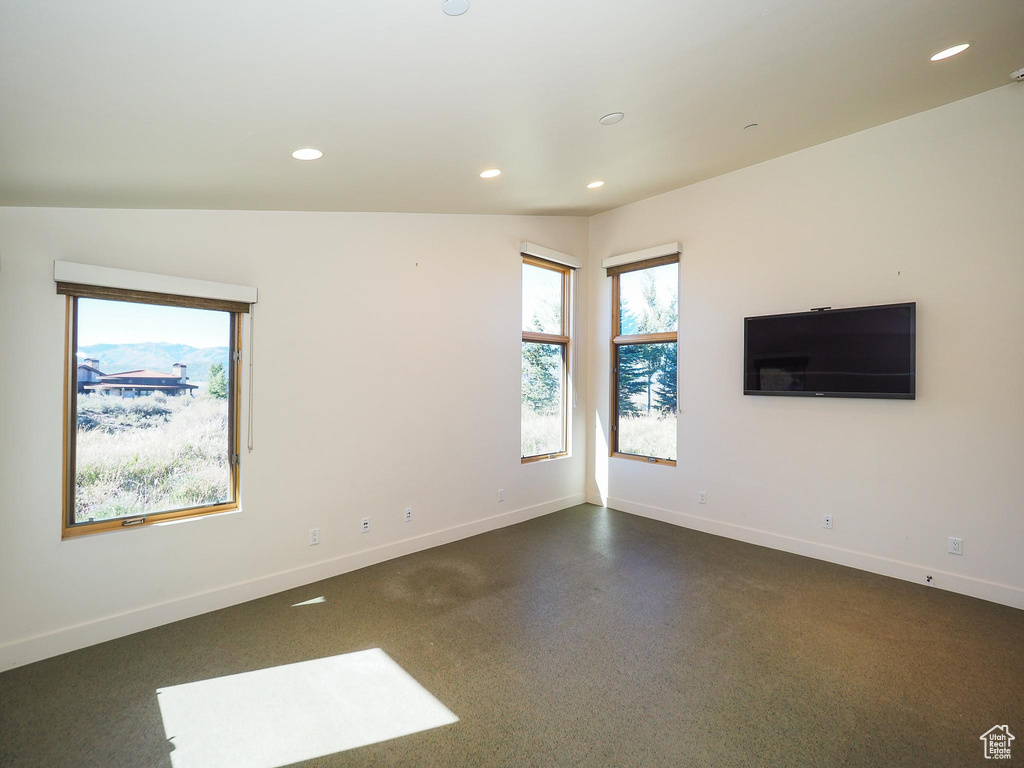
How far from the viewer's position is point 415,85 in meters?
2.11

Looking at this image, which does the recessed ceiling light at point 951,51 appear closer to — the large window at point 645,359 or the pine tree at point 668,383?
the large window at point 645,359

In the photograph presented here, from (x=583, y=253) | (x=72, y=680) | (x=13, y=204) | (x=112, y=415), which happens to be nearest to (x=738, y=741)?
(x=72, y=680)

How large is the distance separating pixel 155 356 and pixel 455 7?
102 inches

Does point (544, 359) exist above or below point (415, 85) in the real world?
below

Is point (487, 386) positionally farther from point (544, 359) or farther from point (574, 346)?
point (574, 346)

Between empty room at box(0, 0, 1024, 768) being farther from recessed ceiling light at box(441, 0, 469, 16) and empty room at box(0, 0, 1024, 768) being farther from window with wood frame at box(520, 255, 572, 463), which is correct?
window with wood frame at box(520, 255, 572, 463)

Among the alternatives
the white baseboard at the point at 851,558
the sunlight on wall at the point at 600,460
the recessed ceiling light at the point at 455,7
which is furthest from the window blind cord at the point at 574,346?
the recessed ceiling light at the point at 455,7

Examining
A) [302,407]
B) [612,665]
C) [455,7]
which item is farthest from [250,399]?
[612,665]

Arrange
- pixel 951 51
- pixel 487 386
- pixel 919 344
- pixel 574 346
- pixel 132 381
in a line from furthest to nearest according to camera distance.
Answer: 1. pixel 574 346
2. pixel 487 386
3. pixel 919 344
4. pixel 132 381
5. pixel 951 51

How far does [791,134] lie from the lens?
3.62m

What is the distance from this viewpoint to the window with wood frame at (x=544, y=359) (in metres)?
5.17

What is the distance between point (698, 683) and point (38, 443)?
11.8 feet

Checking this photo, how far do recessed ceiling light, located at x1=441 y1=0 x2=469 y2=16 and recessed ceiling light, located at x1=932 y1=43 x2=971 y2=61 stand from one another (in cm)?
268

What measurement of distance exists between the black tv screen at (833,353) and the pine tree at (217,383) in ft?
13.6
